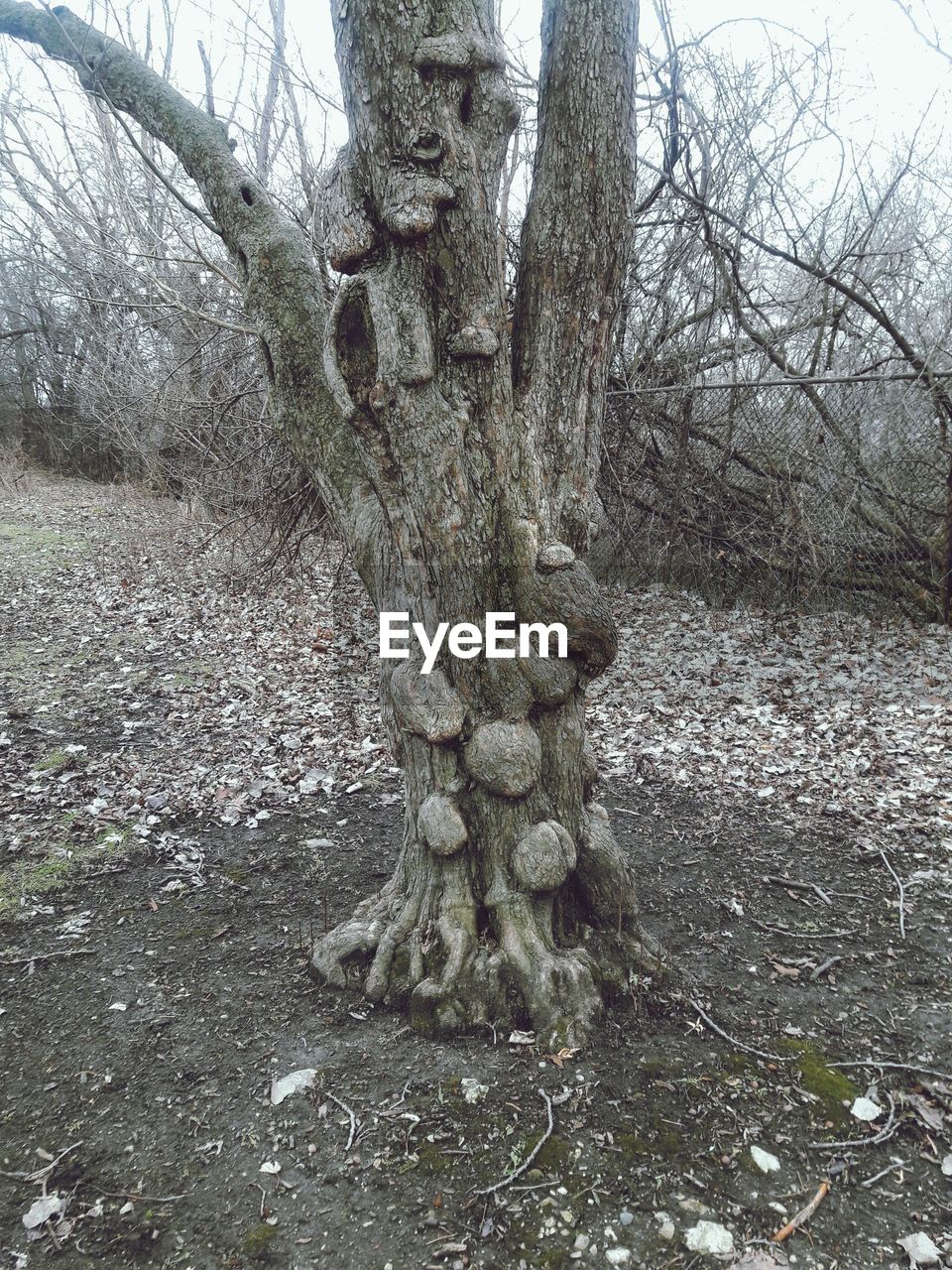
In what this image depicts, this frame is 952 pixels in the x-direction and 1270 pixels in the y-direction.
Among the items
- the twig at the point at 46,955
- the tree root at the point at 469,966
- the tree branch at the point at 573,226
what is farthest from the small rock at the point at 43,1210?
the tree branch at the point at 573,226

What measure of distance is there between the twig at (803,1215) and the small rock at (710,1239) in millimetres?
126

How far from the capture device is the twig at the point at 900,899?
3459 mm

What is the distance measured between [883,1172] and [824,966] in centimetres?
95

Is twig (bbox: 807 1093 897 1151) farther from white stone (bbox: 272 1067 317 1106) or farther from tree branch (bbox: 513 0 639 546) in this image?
tree branch (bbox: 513 0 639 546)

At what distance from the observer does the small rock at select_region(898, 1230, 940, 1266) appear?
2.03 meters

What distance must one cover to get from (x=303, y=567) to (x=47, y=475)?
547 inches

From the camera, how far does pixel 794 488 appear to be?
718 cm

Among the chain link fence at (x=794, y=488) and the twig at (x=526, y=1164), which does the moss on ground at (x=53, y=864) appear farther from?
the chain link fence at (x=794, y=488)

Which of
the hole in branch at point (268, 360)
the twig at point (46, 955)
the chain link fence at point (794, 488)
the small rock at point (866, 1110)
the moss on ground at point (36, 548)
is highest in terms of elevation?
the hole in branch at point (268, 360)

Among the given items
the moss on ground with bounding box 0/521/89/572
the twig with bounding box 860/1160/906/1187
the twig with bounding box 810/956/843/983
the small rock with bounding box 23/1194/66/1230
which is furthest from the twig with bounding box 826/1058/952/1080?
the moss on ground with bounding box 0/521/89/572

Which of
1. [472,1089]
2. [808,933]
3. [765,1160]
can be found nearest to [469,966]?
[472,1089]

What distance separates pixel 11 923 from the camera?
365 cm

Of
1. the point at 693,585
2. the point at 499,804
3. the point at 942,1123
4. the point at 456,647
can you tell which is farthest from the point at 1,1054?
the point at 693,585

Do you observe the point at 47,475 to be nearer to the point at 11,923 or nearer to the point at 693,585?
the point at 693,585
